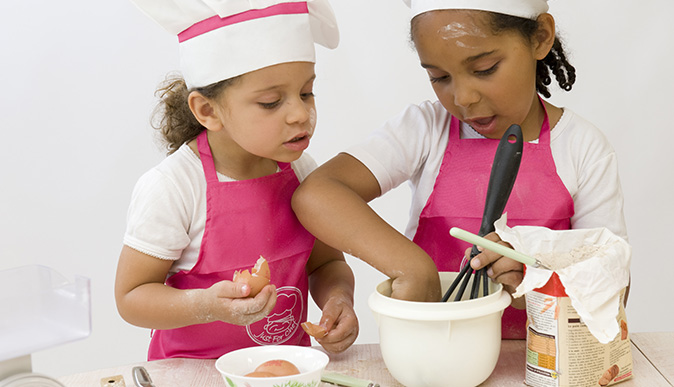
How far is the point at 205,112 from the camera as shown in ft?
4.02

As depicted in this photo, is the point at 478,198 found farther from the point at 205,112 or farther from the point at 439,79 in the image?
the point at 205,112

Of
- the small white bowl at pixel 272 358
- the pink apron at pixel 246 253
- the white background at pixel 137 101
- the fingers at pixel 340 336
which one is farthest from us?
the white background at pixel 137 101

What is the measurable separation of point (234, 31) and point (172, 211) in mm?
284

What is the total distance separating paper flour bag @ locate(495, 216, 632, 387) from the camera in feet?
3.09

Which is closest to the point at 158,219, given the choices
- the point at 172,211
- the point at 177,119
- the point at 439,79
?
the point at 172,211

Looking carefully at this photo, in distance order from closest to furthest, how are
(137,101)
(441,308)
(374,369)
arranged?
1. (441,308)
2. (374,369)
3. (137,101)

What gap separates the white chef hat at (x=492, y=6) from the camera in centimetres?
117

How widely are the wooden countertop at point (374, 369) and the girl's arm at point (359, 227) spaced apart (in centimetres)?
13

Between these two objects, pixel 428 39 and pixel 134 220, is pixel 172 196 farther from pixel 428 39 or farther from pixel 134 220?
pixel 428 39

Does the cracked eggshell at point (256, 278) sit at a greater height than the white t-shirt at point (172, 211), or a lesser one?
lesser

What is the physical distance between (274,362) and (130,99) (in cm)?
141

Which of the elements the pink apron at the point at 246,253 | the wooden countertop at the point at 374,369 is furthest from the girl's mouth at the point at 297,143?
the wooden countertop at the point at 374,369

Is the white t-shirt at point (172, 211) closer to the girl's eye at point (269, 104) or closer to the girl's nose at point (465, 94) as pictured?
the girl's eye at point (269, 104)

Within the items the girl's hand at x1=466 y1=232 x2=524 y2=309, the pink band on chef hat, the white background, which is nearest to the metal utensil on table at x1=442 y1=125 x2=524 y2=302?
the girl's hand at x1=466 y1=232 x2=524 y2=309
